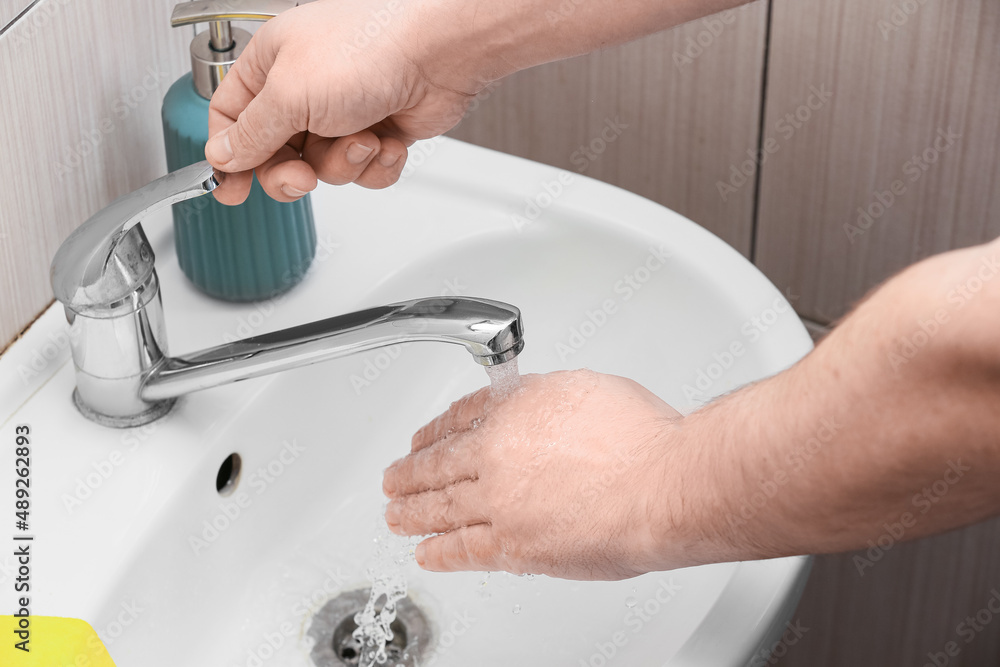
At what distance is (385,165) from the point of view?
0.65 meters

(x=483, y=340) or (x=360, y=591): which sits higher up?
(x=483, y=340)

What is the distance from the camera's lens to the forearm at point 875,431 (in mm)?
369

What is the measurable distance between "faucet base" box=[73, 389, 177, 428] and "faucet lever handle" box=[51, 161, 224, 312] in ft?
0.26

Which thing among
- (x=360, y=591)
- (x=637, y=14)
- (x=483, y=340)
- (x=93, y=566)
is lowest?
(x=360, y=591)

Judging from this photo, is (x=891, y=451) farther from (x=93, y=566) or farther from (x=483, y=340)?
(x=93, y=566)

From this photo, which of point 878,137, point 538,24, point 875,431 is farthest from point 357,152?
point 878,137

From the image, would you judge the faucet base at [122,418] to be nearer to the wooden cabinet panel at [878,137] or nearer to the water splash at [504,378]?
the water splash at [504,378]

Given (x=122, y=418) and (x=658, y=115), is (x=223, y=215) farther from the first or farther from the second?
(x=658, y=115)

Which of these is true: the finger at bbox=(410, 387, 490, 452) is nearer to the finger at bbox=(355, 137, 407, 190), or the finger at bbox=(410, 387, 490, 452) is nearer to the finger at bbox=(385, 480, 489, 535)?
the finger at bbox=(385, 480, 489, 535)

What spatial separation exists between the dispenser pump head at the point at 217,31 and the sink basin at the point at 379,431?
148mm

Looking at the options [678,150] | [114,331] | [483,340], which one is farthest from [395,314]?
[678,150]

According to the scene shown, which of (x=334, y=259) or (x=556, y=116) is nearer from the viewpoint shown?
(x=334, y=259)

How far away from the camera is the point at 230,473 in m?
0.64

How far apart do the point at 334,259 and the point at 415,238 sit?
0.06m
